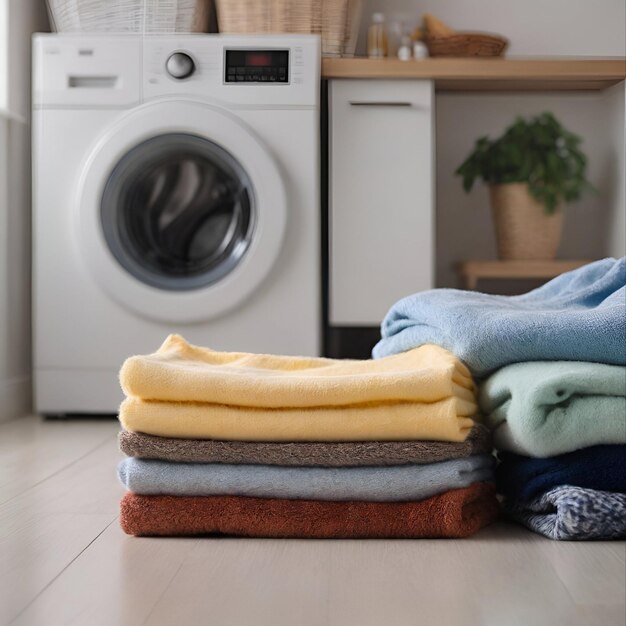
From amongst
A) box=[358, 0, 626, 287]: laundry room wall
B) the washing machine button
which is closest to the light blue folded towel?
the washing machine button

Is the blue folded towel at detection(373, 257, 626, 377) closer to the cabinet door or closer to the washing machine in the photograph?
the washing machine

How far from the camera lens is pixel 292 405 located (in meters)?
0.91

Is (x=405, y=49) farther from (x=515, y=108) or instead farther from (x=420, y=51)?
(x=515, y=108)

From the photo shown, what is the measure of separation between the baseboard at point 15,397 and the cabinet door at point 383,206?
0.75 metres

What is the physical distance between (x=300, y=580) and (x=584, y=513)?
0.27 meters

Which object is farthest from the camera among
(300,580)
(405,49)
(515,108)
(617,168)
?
(515,108)

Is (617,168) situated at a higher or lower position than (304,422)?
higher

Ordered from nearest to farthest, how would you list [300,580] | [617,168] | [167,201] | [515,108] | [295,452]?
[300,580] < [295,452] < [167,201] < [617,168] < [515,108]

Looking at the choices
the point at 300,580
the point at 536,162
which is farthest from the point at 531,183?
the point at 300,580

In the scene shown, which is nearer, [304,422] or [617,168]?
[304,422]

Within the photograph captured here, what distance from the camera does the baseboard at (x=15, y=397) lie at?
222 centimetres

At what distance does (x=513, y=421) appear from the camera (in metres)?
0.90

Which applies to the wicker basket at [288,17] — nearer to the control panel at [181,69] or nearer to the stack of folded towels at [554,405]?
the control panel at [181,69]

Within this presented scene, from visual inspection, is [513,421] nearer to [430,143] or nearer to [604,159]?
[430,143]
